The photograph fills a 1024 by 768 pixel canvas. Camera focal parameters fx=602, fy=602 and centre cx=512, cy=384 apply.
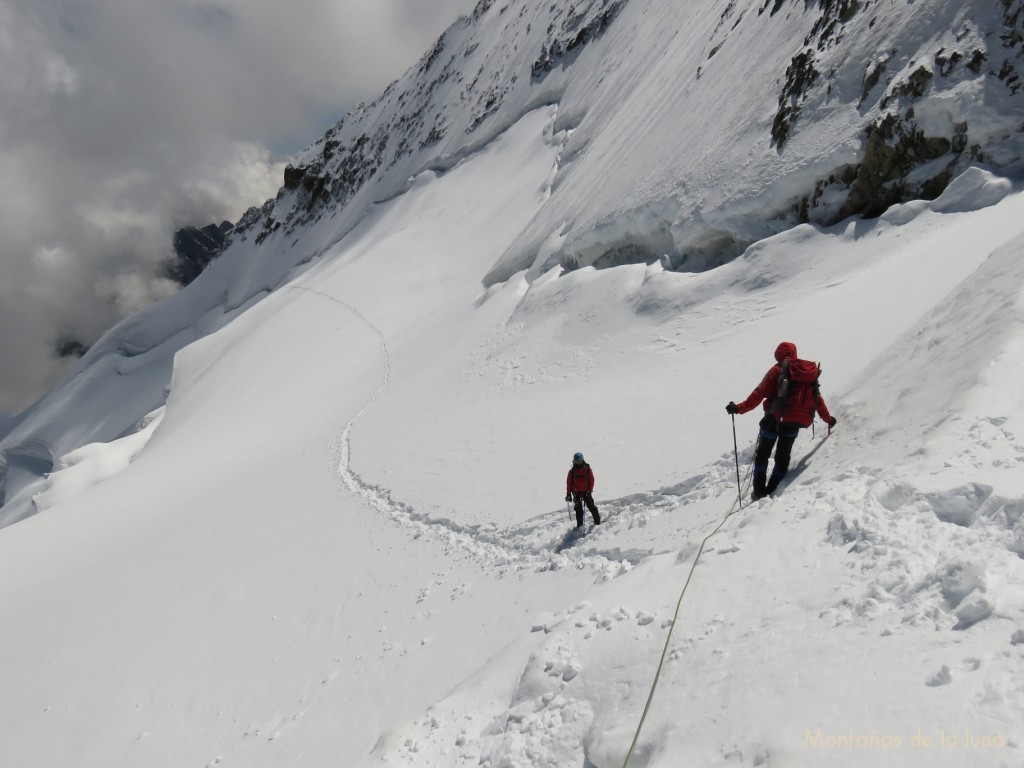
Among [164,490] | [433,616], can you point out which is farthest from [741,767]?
[164,490]

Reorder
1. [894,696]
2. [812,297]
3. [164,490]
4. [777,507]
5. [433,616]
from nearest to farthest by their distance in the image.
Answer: [894,696] → [777,507] → [433,616] → [812,297] → [164,490]

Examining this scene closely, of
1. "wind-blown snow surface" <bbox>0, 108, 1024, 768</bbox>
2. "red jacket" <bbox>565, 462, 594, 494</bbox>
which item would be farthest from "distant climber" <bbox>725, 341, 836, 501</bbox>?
"red jacket" <bbox>565, 462, 594, 494</bbox>

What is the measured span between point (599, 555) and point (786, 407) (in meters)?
3.15

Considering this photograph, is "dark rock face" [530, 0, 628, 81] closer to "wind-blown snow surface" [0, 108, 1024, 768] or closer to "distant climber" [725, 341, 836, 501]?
"wind-blown snow surface" [0, 108, 1024, 768]

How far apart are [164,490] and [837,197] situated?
2230 centimetres

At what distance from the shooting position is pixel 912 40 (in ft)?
40.8

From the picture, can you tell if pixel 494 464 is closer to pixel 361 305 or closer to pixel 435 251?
pixel 361 305

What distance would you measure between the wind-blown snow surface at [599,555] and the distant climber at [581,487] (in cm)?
50

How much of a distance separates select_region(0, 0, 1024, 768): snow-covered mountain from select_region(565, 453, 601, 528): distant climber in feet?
1.18

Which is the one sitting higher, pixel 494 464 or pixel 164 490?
pixel 164 490

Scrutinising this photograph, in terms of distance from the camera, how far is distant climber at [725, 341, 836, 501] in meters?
6.06

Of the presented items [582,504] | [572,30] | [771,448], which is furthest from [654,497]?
[572,30]

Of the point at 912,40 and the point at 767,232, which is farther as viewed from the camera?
the point at 767,232

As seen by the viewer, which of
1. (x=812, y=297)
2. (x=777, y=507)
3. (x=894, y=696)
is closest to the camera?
(x=894, y=696)
